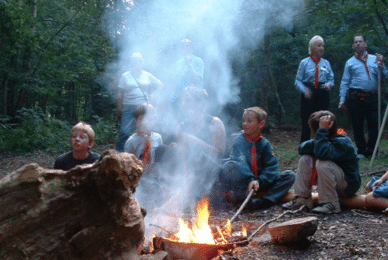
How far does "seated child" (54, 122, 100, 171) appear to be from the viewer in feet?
12.6

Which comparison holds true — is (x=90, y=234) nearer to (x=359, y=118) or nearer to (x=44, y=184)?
(x=44, y=184)

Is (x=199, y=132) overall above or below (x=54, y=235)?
above

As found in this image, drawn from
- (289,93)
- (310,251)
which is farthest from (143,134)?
(289,93)

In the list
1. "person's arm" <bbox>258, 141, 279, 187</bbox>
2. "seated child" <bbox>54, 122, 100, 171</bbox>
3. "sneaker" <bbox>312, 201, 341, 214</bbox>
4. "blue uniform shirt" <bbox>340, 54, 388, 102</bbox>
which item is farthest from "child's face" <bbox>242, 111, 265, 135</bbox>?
"blue uniform shirt" <bbox>340, 54, 388, 102</bbox>

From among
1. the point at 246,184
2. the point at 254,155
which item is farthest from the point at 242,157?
the point at 246,184

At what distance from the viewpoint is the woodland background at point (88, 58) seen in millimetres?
10039

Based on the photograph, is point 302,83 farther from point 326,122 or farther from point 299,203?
point 299,203

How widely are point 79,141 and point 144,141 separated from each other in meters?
1.46

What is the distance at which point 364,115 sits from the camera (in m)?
7.25

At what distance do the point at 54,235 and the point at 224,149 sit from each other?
326 centimetres

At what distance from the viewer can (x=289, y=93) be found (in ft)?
47.3

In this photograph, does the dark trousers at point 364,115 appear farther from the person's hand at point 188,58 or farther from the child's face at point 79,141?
the child's face at point 79,141

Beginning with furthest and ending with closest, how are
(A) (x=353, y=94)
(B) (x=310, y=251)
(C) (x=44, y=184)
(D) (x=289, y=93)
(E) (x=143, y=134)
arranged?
1. (D) (x=289, y=93)
2. (A) (x=353, y=94)
3. (E) (x=143, y=134)
4. (B) (x=310, y=251)
5. (C) (x=44, y=184)

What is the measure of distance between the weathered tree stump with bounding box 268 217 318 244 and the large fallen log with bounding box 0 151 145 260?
1.35 metres
